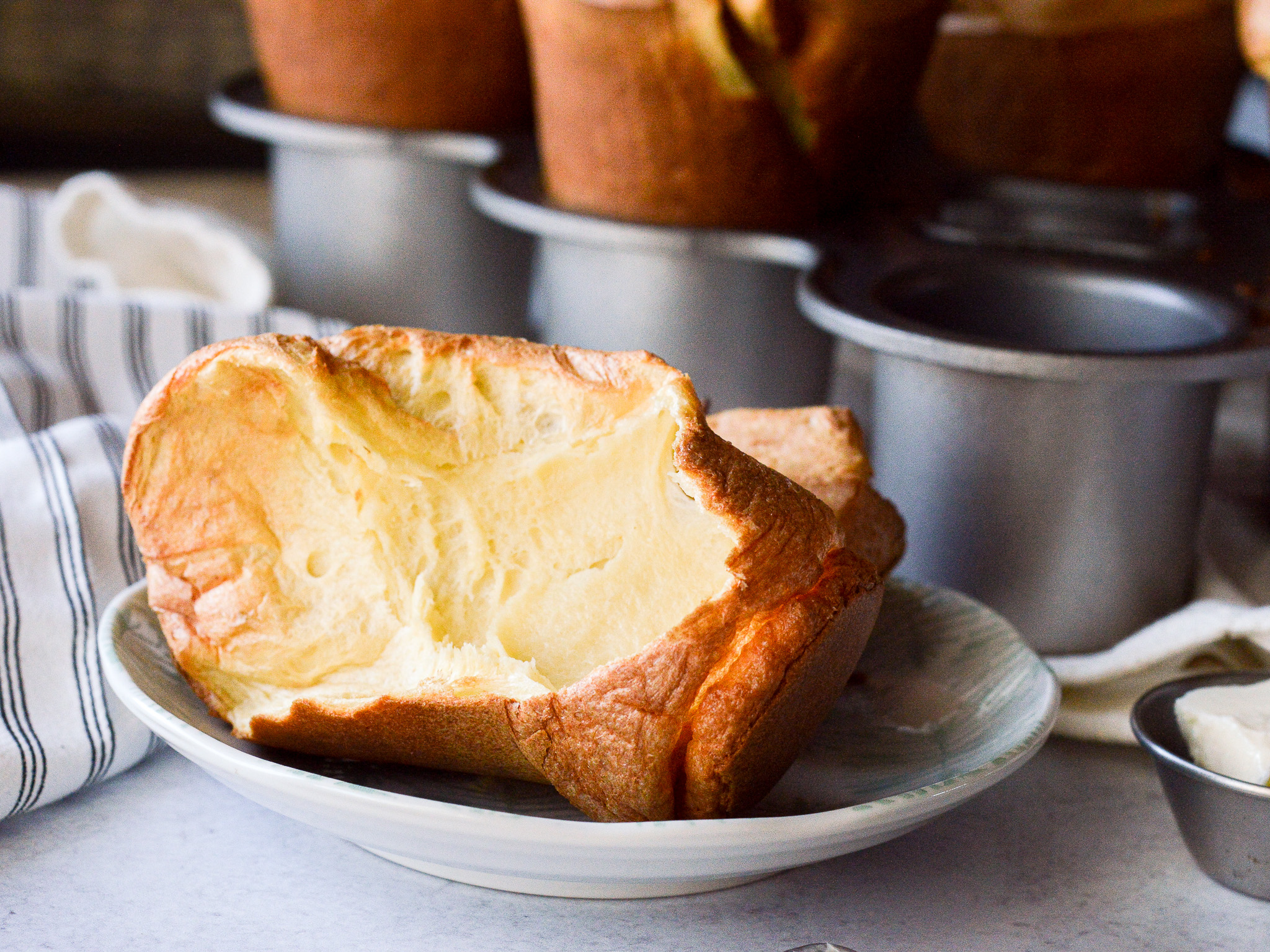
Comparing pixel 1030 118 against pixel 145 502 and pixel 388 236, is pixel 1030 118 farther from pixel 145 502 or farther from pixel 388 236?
pixel 145 502

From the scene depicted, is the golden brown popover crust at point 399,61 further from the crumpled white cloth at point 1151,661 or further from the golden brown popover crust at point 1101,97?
the crumpled white cloth at point 1151,661

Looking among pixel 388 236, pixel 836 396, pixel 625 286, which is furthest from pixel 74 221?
pixel 836 396

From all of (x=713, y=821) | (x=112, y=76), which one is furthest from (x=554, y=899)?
(x=112, y=76)

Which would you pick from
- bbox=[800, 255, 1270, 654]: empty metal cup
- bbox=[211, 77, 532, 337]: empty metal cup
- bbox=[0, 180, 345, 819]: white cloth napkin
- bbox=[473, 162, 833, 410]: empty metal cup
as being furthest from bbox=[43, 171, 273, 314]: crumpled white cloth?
bbox=[800, 255, 1270, 654]: empty metal cup

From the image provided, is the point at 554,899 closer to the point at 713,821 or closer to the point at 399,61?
the point at 713,821

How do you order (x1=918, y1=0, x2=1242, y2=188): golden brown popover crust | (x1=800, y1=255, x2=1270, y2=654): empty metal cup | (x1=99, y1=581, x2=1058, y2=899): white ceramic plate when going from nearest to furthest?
(x1=99, y1=581, x2=1058, y2=899): white ceramic plate → (x1=800, y1=255, x2=1270, y2=654): empty metal cup → (x1=918, y1=0, x2=1242, y2=188): golden brown popover crust

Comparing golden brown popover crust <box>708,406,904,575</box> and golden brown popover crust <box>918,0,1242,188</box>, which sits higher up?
golden brown popover crust <box>918,0,1242,188</box>

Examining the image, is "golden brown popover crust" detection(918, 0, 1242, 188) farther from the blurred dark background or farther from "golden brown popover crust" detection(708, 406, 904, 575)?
the blurred dark background
